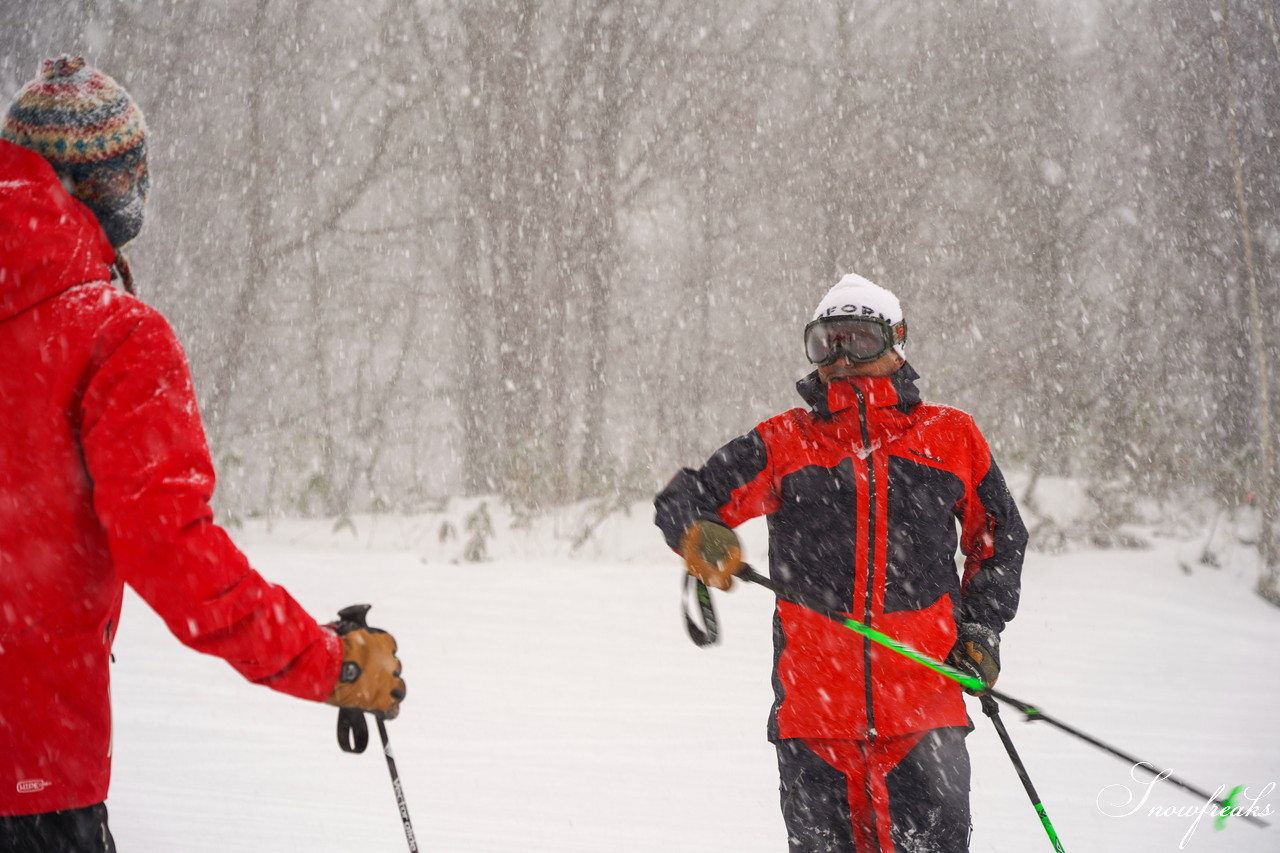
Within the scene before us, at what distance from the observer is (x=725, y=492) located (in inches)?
93.7

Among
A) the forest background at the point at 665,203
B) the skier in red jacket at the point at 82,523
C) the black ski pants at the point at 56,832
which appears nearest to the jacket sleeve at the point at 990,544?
the skier in red jacket at the point at 82,523

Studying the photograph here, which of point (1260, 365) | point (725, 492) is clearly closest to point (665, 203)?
point (1260, 365)

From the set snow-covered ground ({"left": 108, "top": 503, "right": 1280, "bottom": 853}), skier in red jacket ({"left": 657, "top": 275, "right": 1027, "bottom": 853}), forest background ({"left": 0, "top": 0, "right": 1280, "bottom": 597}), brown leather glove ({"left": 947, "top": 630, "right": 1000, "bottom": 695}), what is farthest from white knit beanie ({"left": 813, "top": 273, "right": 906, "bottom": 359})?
forest background ({"left": 0, "top": 0, "right": 1280, "bottom": 597})

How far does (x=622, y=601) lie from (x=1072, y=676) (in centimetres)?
307

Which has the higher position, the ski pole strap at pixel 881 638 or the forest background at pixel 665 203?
the forest background at pixel 665 203

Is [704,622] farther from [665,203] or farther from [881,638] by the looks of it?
[665,203]

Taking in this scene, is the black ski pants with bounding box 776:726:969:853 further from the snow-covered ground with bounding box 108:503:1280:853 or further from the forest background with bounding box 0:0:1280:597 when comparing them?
the forest background with bounding box 0:0:1280:597

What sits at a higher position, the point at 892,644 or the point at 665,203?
the point at 665,203

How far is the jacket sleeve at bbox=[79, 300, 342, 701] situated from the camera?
120 cm

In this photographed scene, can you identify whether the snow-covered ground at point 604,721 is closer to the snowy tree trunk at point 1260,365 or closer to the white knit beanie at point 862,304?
the snowy tree trunk at point 1260,365

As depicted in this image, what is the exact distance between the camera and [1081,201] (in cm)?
1359

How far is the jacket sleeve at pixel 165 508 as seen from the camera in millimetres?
1201

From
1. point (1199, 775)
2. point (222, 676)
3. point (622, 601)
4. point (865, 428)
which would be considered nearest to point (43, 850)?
point (865, 428)

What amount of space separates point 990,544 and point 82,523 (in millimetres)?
2037
